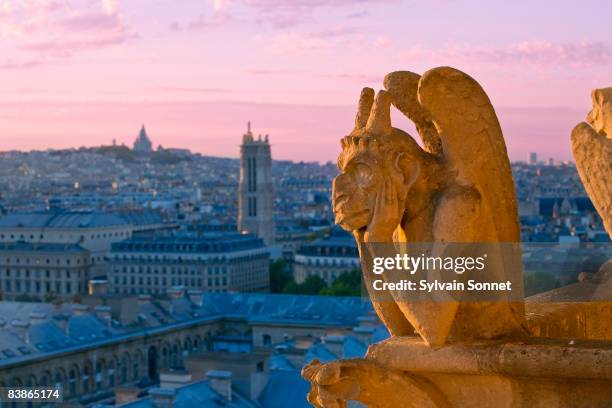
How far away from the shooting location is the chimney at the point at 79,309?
42.7 metres

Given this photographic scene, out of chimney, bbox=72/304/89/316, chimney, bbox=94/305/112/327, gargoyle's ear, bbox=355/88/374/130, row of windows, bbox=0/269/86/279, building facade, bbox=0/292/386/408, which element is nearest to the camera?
gargoyle's ear, bbox=355/88/374/130

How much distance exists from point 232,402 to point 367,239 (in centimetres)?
2479

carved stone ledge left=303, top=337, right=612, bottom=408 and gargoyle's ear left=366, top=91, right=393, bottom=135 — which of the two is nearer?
carved stone ledge left=303, top=337, right=612, bottom=408

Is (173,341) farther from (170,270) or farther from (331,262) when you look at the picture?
(331,262)

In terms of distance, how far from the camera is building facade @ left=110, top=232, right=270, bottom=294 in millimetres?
72562

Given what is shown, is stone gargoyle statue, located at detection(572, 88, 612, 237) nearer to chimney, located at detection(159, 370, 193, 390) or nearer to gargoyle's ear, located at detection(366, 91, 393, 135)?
gargoyle's ear, located at detection(366, 91, 393, 135)

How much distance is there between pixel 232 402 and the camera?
90.3 ft

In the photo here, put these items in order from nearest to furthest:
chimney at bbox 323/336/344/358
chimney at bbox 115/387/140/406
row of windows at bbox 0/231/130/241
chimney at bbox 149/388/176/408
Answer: chimney at bbox 149/388/176/408 → chimney at bbox 115/387/140/406 → chimney at bbox 323/336/344/358 → row of windows at bbox 0/231/130/241

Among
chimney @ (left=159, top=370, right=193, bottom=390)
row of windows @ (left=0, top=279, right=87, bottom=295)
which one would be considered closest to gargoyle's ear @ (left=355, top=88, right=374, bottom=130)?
chimney @ (left=159, top=370, right=193, bottom=390)

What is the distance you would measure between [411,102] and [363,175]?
0.45m

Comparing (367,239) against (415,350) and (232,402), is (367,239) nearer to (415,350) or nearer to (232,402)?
(415,350)

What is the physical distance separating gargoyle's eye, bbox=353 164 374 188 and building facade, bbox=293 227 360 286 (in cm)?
6999

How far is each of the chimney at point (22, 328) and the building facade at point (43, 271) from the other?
3580 cm

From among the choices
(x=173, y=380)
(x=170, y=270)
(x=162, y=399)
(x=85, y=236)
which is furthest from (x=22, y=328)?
(x=85, y=236)
